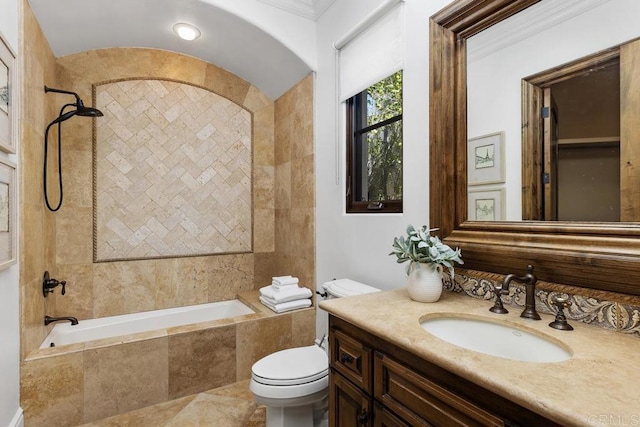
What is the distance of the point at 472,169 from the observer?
4.71 feet

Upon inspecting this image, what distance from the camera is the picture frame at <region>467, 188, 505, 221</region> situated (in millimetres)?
1336

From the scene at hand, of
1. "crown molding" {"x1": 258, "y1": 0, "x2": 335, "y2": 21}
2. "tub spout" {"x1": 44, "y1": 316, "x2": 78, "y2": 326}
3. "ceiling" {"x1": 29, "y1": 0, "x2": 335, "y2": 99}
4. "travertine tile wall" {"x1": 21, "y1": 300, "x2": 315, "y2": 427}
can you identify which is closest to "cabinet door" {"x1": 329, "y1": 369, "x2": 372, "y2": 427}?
"travertine tile wall" {"x1": 21, "y1": 300, "x2": 315, "y2": 427}

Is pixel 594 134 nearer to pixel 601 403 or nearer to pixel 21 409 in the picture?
pixel 601 403

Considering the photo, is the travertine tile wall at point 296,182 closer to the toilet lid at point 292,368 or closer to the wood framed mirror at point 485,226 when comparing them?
the toilet lid at point 292,368

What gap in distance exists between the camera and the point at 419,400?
0.92 metres

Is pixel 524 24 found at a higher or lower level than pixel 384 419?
higher

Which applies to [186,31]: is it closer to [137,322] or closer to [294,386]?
[137,322]

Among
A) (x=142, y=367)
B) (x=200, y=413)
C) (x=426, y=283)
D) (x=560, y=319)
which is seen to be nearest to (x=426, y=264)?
(x=426, y=283)

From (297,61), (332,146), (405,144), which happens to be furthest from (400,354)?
(297,61)

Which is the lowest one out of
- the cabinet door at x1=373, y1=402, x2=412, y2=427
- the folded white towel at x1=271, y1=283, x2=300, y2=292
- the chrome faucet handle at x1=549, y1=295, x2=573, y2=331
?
the cabinet door at x1=373, y1=402, x2=412, y2=427

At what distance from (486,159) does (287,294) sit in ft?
5.69

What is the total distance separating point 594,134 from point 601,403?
834 mm

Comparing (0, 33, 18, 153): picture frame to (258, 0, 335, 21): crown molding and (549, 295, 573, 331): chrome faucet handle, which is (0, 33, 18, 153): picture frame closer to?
(258, 0, 335, 21): crown molding

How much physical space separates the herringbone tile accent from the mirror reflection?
2.24 metres
